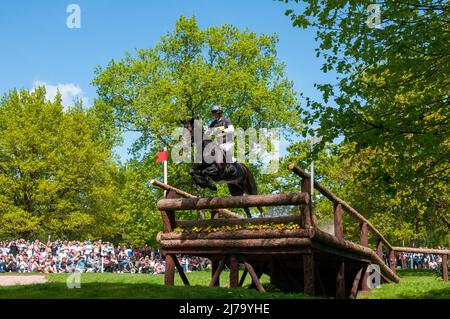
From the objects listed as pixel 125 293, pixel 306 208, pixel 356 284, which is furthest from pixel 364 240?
pixel 125 293

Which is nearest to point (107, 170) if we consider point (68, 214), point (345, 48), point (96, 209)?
point (96, 209)

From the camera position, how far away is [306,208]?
12789 mm

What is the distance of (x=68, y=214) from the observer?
157 feet

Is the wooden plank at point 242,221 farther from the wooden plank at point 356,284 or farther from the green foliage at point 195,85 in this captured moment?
the green foliage at point 195,85

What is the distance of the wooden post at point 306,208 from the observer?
1267 centimetres

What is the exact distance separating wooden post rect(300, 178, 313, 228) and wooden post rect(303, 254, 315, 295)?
709 mm

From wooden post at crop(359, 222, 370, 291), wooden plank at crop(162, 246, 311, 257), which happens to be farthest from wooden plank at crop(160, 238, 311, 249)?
wooden post at crop(359, 222, 370, 291)

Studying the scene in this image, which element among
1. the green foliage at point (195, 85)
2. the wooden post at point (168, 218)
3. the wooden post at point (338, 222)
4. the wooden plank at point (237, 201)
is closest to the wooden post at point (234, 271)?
the wooden plank at point (237, 201)

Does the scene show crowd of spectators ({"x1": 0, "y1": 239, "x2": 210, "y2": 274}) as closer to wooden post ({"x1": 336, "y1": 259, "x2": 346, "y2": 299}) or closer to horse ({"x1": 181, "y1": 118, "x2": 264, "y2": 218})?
wooden post ({"x1": 336, "y1": 259, "x2": 346, "y2": 299})

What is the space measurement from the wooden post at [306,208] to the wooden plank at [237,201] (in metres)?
0.12

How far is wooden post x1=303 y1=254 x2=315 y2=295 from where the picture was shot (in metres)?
12.7

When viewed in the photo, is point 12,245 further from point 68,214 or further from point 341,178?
point 341,178

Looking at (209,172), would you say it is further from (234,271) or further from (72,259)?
(72,259)

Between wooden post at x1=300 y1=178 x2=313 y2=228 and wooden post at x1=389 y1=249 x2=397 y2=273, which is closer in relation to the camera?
wooden post at x1=300 y1=178 x2=313 y2=228
